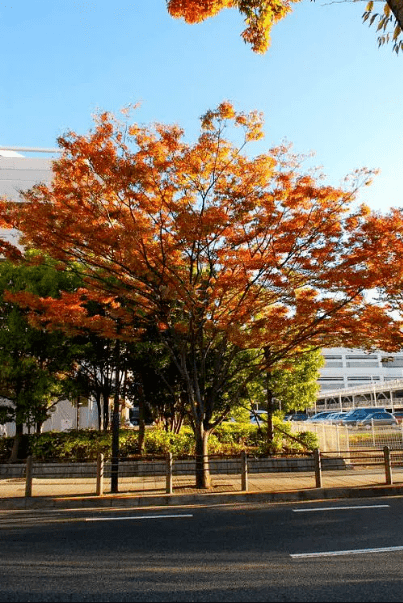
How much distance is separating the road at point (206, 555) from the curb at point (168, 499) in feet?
3.11

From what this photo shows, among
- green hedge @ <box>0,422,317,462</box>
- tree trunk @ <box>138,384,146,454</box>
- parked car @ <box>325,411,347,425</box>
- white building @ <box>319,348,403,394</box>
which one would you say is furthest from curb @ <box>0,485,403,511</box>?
white building @ <box>319,348,403,394</box>

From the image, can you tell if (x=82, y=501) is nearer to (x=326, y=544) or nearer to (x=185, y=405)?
(x=326, y=544)

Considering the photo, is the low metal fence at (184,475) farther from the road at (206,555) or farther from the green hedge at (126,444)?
the road at (206,555)

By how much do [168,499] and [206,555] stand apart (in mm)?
5403

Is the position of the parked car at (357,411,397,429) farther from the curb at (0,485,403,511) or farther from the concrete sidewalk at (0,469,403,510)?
the curb at (0,485,403,511)

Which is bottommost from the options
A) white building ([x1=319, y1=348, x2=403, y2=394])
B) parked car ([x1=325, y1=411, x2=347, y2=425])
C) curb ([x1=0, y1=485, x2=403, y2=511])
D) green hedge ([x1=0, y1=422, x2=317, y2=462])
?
curb ([x1=0, y1=485, x2=403, y2=511])

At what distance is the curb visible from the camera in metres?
12.1

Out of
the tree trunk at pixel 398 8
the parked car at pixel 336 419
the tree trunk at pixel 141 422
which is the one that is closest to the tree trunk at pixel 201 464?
the tree trunk at pixel 141 422

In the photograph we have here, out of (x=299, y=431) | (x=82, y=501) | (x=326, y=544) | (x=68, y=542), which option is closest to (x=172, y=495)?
(x=82, y=501)

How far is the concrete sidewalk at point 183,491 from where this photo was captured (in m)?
12.2

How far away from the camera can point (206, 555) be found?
23.7ft

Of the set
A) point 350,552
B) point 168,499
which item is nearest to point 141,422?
point 168,499

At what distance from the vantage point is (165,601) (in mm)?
5281

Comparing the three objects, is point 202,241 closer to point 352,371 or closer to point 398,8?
point 398,8
